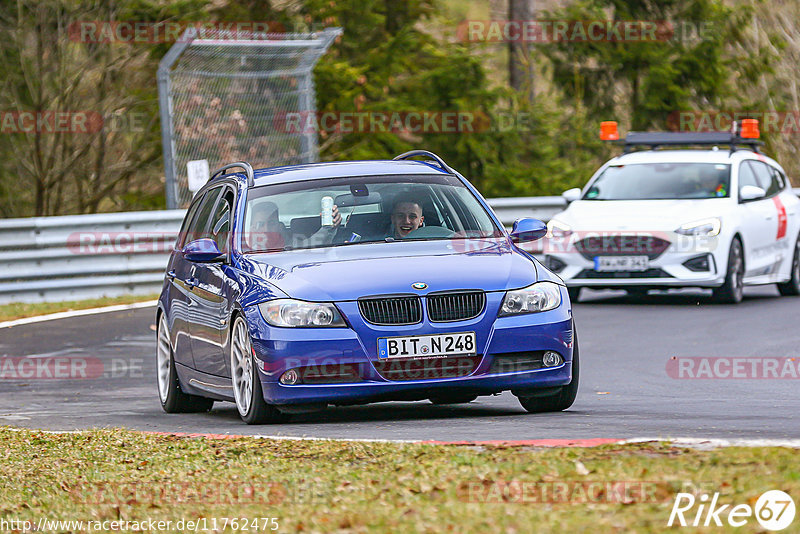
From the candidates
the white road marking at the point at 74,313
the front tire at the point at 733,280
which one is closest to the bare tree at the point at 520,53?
the white road marking at the point at 74,313

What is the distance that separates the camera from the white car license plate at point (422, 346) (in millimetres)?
8852

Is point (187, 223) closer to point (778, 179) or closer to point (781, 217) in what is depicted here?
point (781, 217)

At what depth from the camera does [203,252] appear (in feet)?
32.8

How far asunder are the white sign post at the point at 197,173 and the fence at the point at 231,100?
3cm

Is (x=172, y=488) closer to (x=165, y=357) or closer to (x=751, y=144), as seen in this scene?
(x=165, y=357)

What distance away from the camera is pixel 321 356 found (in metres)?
8.84

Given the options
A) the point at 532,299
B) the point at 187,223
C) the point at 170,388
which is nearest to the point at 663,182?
the point at 187,223

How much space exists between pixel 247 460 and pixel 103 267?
1332 centimetres

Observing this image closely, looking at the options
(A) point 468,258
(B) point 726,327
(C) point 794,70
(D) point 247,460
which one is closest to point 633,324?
(B) point 726,327

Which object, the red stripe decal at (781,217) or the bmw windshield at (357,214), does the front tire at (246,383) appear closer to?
the bmw windshield at (357,214)

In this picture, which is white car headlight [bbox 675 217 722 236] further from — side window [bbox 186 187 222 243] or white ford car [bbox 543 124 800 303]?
side window [bbox 186 187 222 243]

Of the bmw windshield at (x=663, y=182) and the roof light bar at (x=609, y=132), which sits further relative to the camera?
the roof light bar at (x=609, y=132)

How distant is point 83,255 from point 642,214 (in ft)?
23.5

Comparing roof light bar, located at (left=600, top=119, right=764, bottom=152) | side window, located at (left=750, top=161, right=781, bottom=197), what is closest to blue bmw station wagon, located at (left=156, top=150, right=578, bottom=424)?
roof light bar, located at (left=600, top=119, right=764, bottom=152)
